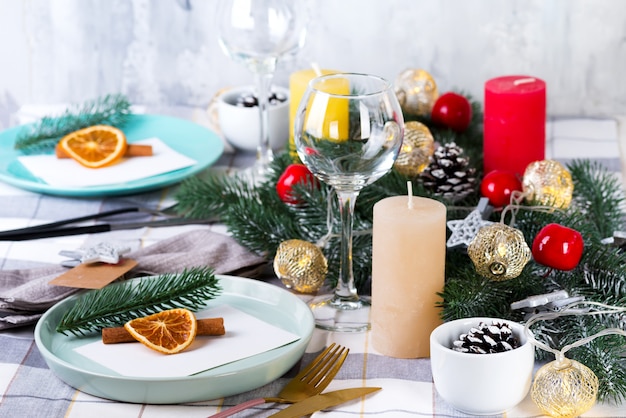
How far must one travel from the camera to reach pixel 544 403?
0.72m

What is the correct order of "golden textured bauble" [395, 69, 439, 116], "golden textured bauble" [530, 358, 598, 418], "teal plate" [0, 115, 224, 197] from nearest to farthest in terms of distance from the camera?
"golden textured bauble" [530, 358, 598, 418] < "teal plate" [0, 115, 224, 197] < "golden textured bauble" [395, 69, 439, 116]

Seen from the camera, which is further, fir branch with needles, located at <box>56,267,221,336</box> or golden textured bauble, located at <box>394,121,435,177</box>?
golden textured bauble, located at <box>394,121,435,177</box>

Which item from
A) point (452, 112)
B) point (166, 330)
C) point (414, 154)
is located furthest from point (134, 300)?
point (452, 112)

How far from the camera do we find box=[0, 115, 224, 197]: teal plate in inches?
49.1

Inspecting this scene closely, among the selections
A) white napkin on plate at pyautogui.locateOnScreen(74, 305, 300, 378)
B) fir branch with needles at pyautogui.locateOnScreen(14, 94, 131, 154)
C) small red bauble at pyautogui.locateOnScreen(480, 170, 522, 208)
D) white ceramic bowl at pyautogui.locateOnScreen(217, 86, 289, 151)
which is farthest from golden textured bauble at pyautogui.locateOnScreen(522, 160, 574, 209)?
fir branch with needles at pyautogui.locateOnScreen(14, 94, 131, 154)

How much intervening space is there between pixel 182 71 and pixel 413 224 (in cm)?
103

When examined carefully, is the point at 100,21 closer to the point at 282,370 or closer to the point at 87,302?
the point at 87,302

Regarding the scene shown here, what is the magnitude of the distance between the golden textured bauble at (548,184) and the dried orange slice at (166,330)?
1.32 ft

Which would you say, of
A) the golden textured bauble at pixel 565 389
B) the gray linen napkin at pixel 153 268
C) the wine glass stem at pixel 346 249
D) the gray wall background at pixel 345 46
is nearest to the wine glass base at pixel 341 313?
the wine glass stem at pixel 346 249

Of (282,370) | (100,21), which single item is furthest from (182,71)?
(282,370)

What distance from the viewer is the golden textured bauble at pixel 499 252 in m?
0.84

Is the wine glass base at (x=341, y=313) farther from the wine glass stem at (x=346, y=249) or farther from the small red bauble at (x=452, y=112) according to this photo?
the small red bauble at (x=452, y=112)

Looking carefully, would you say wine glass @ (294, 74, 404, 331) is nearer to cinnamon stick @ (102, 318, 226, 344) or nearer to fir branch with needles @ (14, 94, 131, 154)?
cinnamon stick @ (102, 318, 226, 344)

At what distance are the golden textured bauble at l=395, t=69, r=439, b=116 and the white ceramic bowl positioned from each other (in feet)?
0.58
